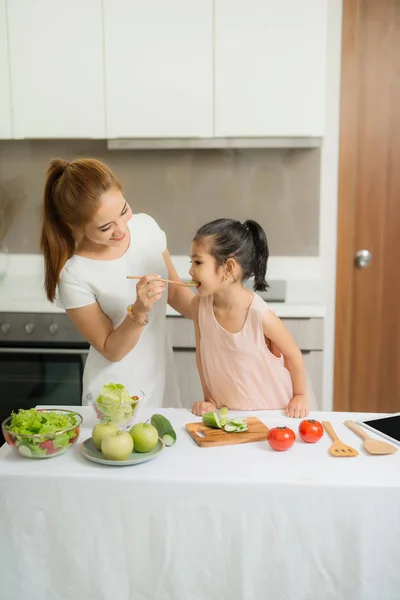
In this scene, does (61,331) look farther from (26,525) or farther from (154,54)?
(26,525)

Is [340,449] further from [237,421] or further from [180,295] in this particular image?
[180,295]

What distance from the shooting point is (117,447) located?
1.29 meters

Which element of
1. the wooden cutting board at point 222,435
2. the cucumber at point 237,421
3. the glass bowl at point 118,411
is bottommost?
the wooden cutting board at point 222,435

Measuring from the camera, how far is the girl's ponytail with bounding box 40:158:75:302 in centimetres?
171

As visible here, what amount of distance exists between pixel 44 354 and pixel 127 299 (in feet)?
3.59

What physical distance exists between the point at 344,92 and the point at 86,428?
225 centimetres

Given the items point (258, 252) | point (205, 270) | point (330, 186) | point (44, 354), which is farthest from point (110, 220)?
point (330, 186)

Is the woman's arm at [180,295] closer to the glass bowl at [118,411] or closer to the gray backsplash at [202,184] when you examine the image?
the glass bowl at [118,411]

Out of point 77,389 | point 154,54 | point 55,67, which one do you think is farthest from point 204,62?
point 77,389

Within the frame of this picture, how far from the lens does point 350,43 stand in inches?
120

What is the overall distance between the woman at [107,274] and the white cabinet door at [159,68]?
96cm

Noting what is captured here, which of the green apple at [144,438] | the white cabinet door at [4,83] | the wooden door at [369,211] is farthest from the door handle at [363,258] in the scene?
the green apple at [144,438]

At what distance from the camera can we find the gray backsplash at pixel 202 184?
10.5 feet

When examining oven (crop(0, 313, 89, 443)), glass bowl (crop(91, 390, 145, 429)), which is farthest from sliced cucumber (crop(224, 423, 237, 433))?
oven (crop(0, 313, 89, 443))
